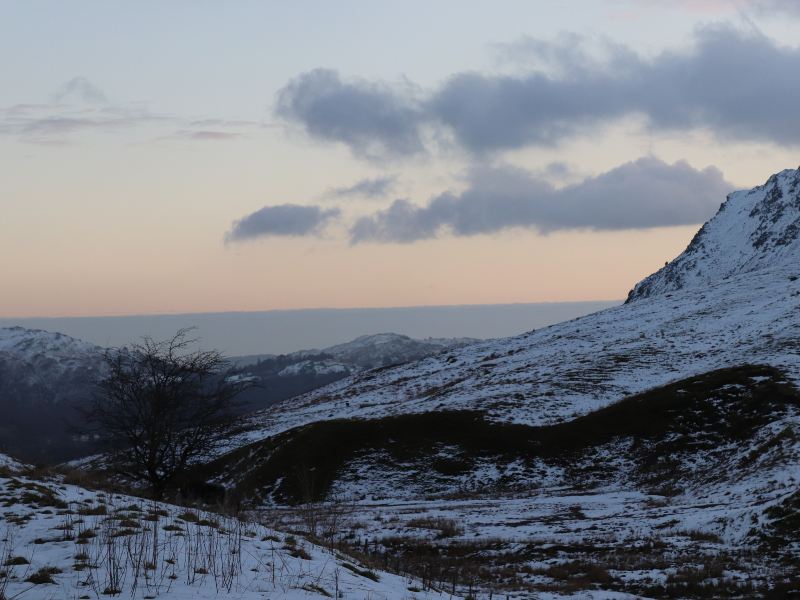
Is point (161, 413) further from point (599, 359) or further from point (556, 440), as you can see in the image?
point (599, 359)

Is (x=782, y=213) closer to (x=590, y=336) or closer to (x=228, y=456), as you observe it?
(x=590, y=336)

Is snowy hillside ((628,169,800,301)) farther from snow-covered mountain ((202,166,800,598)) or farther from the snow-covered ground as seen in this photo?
snow-covered mountain ((202,166,800,598))

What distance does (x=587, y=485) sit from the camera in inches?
1529

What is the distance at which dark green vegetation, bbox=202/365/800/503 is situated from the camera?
41.1 m

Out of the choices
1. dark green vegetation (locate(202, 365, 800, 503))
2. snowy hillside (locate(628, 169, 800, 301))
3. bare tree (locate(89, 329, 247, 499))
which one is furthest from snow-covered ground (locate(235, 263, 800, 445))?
snowy hillside (locate(628, 169, 800, 301))

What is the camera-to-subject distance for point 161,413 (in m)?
24.5

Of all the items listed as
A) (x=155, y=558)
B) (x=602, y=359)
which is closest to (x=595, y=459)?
(x=602, y=359)

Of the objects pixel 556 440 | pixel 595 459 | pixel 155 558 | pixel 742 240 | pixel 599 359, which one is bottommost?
pixel 595 459

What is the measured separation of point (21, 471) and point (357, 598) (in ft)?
36.9

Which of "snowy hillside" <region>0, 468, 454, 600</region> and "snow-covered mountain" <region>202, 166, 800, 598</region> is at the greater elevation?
"snowy hillside" <region>0, 468, 454, 600</region>

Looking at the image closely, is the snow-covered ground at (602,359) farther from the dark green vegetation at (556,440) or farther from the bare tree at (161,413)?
the bare tree at (161,413)

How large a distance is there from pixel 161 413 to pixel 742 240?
169198mm

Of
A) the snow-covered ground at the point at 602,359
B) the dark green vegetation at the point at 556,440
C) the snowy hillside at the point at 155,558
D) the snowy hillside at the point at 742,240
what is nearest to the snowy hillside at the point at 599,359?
the snow-covered ground at the point at 602,359

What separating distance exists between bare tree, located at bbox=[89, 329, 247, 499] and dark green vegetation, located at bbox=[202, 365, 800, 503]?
46.8 feet
